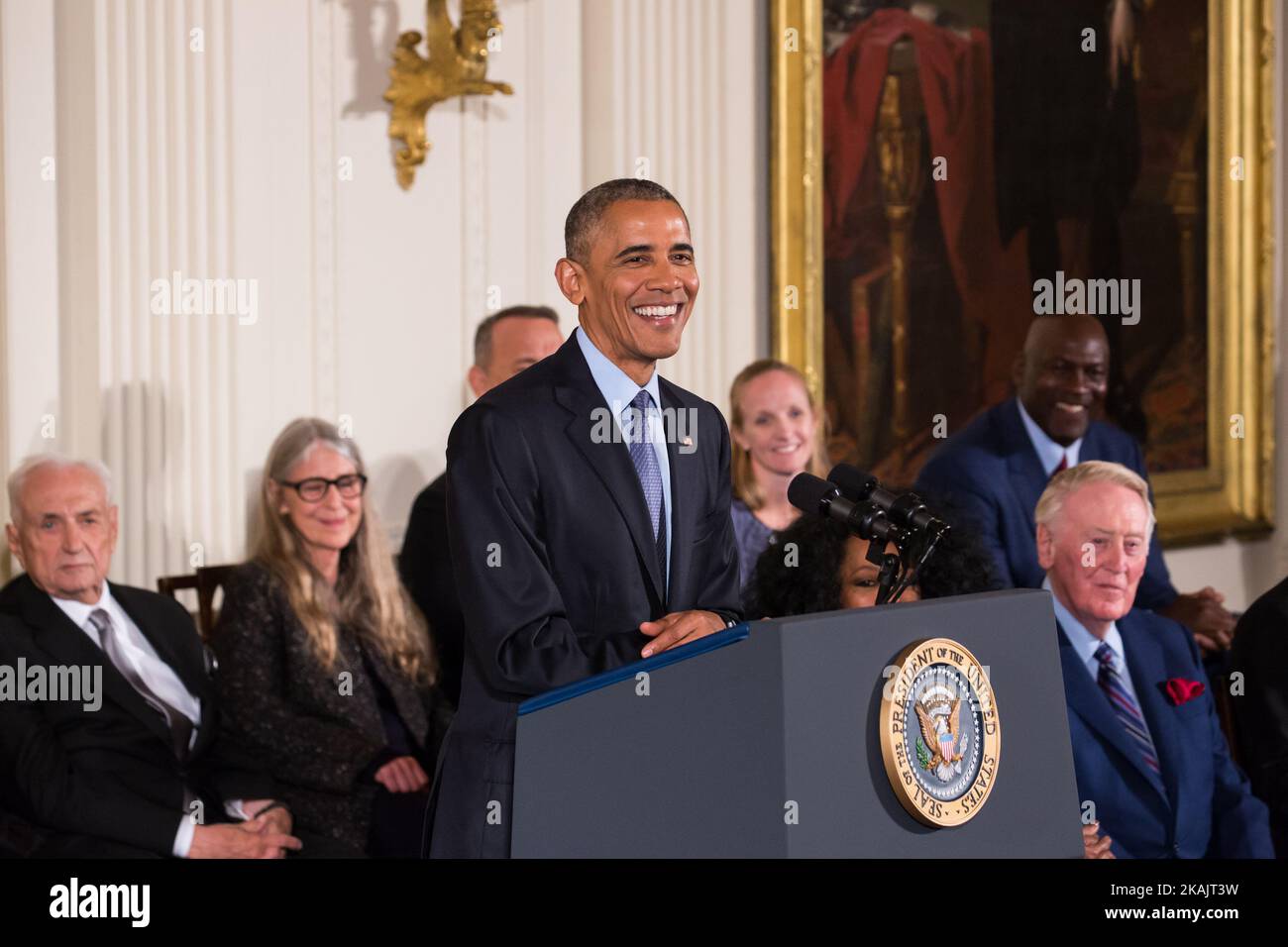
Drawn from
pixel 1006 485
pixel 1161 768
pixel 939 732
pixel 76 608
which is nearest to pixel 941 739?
pixel 939 732

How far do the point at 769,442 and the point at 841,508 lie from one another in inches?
126

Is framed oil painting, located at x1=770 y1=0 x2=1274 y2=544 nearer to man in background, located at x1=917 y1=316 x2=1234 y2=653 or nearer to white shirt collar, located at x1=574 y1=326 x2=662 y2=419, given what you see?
man in background, located at x1=917 y1=316 x2=1234 y2=653

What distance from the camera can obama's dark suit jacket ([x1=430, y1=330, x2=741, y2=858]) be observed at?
8.38 ft

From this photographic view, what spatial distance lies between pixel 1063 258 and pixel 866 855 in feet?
22.2

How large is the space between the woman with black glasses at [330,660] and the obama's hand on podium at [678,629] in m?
2.56

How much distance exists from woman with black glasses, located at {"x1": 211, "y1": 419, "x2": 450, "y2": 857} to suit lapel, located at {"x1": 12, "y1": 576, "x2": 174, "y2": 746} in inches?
14.1

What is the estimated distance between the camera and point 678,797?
2389 mm

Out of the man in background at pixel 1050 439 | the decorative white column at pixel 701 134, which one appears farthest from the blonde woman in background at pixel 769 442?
the decorative white column at pixel 701 134

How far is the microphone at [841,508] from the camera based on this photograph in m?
2.66

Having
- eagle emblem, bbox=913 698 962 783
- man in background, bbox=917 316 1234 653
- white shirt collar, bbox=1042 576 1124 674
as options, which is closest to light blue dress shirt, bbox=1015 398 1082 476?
man in background, bbox=917 316 1234 653
